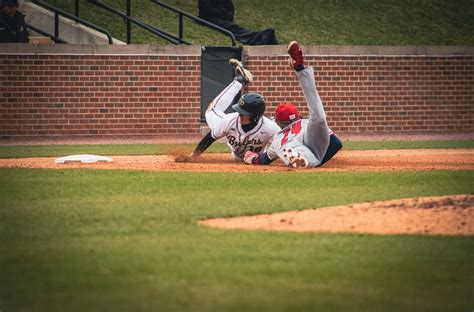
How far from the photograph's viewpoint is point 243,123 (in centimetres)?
1472

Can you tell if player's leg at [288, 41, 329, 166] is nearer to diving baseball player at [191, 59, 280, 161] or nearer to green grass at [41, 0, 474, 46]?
diving baseball player at [191, 59, 280, 161]

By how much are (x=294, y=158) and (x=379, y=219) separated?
4848mm

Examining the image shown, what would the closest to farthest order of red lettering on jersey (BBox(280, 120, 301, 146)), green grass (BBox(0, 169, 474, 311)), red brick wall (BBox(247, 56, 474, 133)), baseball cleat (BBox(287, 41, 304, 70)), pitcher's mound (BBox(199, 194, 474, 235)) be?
green grass (BBox(0, 169, 474, 311)) < pitcher's mound (BBox(199, 194, 474, 235)) < baseball cleat (BBox(287, 41, 304, 70)) < red lettering on jersey (BBox(280, 120, 301, 146)) < red brick wall (BBox(247, 56, 474, 133))

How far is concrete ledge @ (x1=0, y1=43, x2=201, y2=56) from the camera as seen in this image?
70.6ft

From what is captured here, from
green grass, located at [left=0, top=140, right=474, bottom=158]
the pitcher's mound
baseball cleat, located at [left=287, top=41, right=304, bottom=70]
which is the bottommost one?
green grass, located at [left=0, top=140, right=474, bottom=158]

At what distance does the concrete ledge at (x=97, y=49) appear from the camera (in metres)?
21.5

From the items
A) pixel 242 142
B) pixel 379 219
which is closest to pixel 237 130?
pixel 242 142

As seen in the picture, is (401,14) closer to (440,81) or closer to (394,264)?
(440,81)

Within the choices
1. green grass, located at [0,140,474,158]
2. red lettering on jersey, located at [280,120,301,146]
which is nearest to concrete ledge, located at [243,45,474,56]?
green grass, located at [0,140,474,158]

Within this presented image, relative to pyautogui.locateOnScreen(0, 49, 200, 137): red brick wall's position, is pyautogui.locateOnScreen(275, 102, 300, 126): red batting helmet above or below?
above

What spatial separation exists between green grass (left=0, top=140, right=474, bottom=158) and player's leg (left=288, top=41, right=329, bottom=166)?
4.07 metres

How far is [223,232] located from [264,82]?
14259 mm

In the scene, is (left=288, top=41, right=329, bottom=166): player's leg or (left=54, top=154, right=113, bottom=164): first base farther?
(left=54, top=154, right=113, bottom=164): first base

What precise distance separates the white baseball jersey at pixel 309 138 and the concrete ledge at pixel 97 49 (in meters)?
8.08
